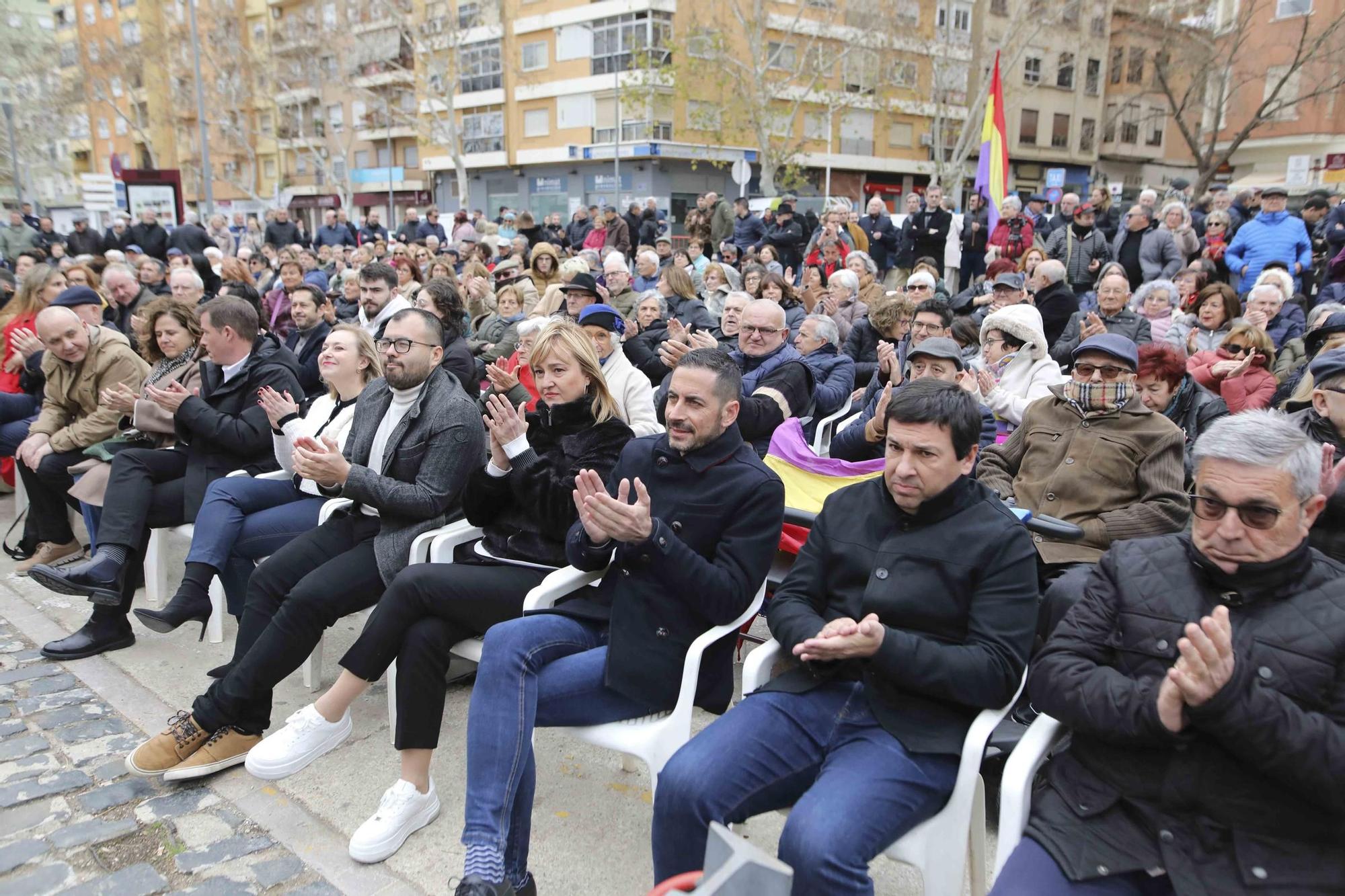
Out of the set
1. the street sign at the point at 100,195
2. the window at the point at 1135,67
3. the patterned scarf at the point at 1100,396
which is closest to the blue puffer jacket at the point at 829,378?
the patterned scarf at the point at 1100,396

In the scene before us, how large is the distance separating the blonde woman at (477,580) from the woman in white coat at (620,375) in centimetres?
92

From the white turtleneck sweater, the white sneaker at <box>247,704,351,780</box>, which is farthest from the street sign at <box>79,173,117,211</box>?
the white sneaker at <box>247,704,351,780</box>

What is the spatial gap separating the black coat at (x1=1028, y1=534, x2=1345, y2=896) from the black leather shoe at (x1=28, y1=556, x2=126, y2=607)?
4078 millimetres

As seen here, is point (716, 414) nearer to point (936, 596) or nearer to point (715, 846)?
point (936, 596)

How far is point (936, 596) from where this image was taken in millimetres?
2416

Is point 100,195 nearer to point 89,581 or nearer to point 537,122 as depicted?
point 537,122

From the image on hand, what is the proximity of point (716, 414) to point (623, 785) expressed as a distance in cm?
138

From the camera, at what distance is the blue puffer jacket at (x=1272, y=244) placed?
9102 millimetres

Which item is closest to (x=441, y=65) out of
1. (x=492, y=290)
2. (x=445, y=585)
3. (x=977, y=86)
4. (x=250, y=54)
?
(x=250, y=54)

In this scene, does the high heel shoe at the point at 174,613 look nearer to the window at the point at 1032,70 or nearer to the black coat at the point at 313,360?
the black coat at the point at 313,360

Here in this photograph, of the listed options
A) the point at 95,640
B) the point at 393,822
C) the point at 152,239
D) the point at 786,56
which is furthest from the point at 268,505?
the point at 786,56

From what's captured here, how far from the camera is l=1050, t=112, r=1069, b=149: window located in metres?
43.6

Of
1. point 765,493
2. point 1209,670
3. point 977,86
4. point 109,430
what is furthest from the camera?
point 977,86

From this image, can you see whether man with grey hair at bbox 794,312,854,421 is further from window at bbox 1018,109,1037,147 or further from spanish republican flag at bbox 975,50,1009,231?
window at bbox 1018,109,1037,147
